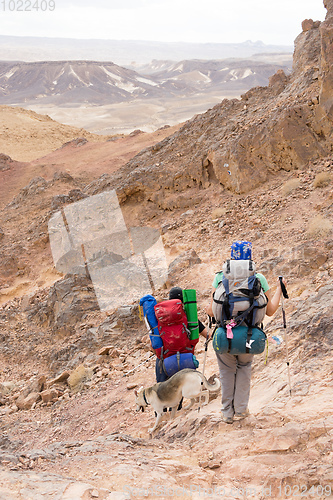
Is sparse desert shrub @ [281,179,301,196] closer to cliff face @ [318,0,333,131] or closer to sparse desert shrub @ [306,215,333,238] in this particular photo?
cliff face @ [318,0,333,131]

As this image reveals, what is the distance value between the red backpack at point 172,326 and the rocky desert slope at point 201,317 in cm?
74

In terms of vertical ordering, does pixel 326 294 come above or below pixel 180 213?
above

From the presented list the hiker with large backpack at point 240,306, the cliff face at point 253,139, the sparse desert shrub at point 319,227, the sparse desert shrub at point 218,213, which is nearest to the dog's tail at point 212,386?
the hiker with large backpack at point 240,306

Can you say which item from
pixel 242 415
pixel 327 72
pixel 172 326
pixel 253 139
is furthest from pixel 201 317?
pixel 327 72

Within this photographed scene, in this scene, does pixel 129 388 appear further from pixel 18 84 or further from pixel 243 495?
pixel 18 84

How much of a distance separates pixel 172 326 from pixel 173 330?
0.13 feet

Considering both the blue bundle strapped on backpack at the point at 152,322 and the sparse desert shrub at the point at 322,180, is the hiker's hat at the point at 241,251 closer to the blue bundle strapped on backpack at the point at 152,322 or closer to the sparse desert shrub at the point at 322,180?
the blue bundle strapped on backpack at the point at 152,322

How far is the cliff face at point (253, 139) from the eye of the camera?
10805 mm

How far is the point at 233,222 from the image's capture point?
436 inches

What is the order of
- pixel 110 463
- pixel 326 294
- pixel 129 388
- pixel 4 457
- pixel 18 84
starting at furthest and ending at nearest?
pixel 18 84 → pixel 129 388 → pixel 326 294 → pixel 4 457 → pixel 110 463

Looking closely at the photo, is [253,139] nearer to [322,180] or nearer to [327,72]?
[327,72]

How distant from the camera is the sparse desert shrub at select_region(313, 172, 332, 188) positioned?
991 centimetres

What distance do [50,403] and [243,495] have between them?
507 centimetres

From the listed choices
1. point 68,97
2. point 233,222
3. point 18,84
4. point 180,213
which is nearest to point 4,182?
point 180,213
